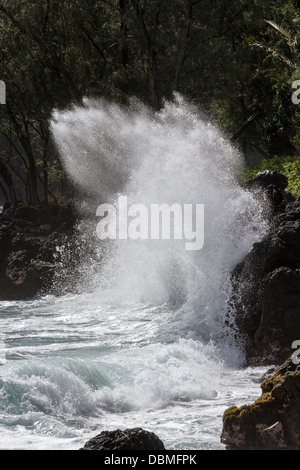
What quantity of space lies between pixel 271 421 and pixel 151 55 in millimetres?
20402

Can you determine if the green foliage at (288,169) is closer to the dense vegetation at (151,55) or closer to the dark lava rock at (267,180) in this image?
the dark lava rock at (267,180)

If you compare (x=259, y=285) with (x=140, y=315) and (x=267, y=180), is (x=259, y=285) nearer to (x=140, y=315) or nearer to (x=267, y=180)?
(x=267, y=180)

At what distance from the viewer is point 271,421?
25.0 feet

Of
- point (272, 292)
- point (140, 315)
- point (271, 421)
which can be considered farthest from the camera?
point (140, 315)

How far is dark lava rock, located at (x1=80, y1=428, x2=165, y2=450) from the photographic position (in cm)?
688

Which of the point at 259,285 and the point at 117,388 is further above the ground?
the point at 259,285

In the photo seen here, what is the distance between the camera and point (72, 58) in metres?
29.0

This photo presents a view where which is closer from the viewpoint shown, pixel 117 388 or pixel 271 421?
pixel 271 421

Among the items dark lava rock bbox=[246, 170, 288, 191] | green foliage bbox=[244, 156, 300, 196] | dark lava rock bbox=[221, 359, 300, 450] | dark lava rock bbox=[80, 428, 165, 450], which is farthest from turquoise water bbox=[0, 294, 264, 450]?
green foliage bbox=[244, 156, 300, 196]

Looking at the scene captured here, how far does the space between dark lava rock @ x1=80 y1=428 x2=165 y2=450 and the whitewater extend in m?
1.20

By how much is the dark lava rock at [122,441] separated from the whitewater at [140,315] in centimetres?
120

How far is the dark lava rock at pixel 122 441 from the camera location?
6879mm

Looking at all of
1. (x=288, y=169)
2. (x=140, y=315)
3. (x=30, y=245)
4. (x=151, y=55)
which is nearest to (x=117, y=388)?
(x=140, y=315)
